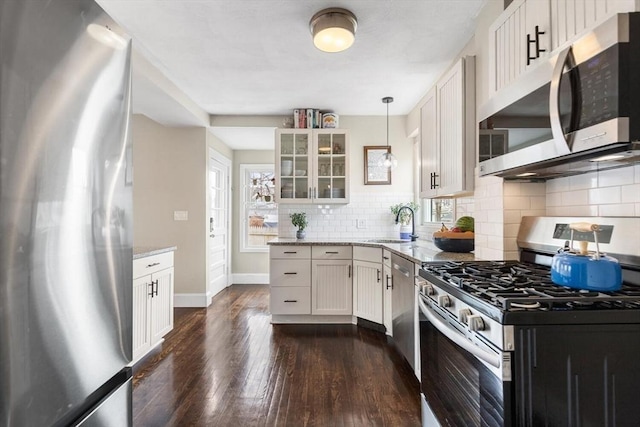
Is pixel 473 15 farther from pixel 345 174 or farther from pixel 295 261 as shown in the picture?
pixel 295 261

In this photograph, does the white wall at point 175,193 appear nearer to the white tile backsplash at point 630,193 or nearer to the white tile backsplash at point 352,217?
the white tile backsplash at point 352,217

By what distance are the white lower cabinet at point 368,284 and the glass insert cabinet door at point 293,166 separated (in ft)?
3.29

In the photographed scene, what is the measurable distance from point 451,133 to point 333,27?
1106mm

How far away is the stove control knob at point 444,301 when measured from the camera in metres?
1.38

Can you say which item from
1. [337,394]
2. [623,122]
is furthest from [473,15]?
[337,394]

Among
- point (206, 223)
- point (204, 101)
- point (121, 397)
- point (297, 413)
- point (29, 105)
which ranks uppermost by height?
point (204, 101)

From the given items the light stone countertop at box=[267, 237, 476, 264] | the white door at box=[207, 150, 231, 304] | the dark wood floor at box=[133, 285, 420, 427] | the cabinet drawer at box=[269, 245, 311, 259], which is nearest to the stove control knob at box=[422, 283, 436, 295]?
the light stone countertop at box=[267, 237, 476, 264]

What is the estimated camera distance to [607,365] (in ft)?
3.17

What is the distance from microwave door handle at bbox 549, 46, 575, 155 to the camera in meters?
1.15

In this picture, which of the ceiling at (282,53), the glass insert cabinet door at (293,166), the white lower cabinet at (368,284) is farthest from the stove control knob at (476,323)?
the glass insert cabinet door at (293,166)

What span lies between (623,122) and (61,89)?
4.86ft

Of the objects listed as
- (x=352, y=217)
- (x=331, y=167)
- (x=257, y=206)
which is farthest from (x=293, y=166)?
(x=257, y=206)

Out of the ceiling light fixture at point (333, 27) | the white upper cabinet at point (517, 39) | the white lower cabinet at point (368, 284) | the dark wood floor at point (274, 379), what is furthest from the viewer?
the white lower cabinet at point (368, 284)

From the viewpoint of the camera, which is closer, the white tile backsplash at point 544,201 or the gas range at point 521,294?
the gas range at point 521,294
